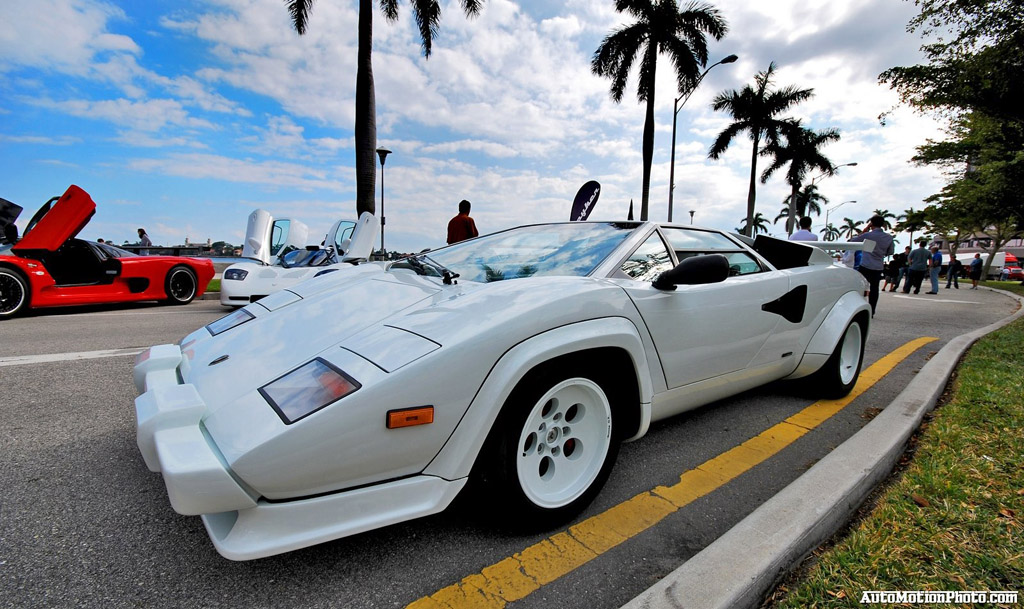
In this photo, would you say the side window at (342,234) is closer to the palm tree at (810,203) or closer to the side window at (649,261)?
the side window at (649,261)

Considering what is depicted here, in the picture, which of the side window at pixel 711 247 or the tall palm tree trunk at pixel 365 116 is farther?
the tall palm tree trunk at pixel 365 116

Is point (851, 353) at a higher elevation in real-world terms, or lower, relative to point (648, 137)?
lower

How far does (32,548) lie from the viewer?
1.49 meters

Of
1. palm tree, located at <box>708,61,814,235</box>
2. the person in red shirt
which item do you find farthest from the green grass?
palm tree, located at <box>708,61,814,235</box>

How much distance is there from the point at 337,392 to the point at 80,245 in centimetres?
838

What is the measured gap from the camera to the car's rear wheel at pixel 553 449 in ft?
5.01

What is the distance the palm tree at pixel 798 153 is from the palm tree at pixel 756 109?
0.83 meters

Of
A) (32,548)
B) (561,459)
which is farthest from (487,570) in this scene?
(32,548)

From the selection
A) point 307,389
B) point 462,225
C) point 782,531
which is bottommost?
point 782,531

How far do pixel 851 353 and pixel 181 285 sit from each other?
9.41 meters

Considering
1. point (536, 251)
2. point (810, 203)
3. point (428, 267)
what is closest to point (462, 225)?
point (428, 267)

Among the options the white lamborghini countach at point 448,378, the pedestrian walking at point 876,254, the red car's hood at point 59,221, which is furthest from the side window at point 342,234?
the pedestrian walking at point 876,254

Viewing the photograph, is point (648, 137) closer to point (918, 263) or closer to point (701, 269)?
point (918, 263)

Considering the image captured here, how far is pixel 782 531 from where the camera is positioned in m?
1.52
